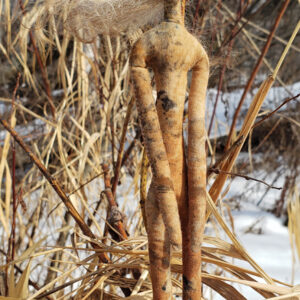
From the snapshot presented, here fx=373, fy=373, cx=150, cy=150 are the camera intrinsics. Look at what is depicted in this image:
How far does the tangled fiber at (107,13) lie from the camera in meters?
0.25

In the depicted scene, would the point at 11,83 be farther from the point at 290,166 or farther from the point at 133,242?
the point at 133,242

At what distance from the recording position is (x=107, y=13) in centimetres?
26

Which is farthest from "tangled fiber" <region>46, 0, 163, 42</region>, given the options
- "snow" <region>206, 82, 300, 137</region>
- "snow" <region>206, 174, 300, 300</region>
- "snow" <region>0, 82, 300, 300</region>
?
"snow" <region>206, 174, 300, 300</region>

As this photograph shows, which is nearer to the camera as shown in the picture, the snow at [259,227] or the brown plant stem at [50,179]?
the brown plant stem at [50,179]

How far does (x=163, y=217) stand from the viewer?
0.70ft

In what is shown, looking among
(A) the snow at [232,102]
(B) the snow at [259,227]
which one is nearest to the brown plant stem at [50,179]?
(A) the snow at [232,102]

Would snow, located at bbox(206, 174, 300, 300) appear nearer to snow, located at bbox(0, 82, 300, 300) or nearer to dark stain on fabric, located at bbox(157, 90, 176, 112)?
snow, located at bbox(0, 82, 300, 300)

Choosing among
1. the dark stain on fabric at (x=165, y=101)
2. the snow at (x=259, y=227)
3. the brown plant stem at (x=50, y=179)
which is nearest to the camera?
the dark stain on fabric at (x=165, y=101)

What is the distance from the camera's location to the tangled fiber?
250 millimetres

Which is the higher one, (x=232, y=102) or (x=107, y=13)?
(x=232, y=102)

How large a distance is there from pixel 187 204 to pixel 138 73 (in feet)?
0.28

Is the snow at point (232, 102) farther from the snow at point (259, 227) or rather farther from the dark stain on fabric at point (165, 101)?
the dark stain on fabric at point (165, 101)

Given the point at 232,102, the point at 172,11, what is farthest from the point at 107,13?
the point at 232,102

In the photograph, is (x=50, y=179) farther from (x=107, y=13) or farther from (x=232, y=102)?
(x=232, y=102)
